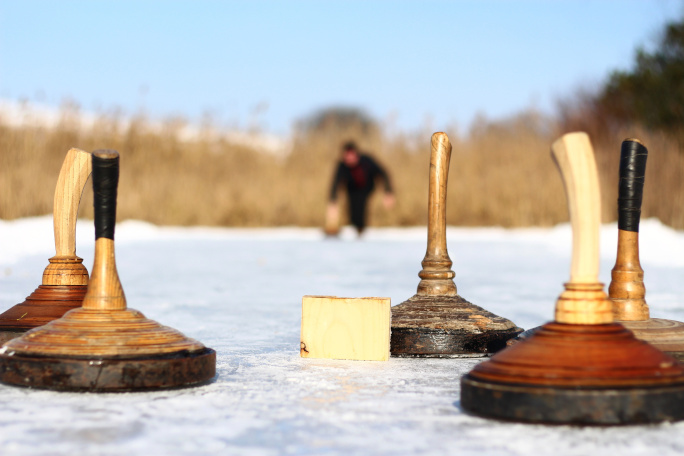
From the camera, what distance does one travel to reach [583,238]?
4.56 ft

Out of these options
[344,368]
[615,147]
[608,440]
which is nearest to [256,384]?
[344,368]

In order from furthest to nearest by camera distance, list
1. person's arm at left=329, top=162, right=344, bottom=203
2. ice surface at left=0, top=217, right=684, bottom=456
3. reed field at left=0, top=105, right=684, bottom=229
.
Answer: person's arm at left=329, top=162, right=344, bottom=203 < reed field at left=0, top=105, right=684, bottom=229 < ice surface at left=0, top=217, right=684, bottom=456

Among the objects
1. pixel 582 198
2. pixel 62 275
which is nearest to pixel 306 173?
pixel 62 275

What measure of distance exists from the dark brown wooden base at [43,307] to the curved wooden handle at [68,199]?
9 cm

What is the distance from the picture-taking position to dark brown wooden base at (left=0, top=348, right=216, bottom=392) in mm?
1500

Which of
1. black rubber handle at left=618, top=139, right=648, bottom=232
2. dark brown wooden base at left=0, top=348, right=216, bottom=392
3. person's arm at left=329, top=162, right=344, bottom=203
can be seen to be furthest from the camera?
person's arm at left=329, top=162, right=344, bottom=203

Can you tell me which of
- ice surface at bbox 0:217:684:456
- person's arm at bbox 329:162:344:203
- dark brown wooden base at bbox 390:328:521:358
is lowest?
ice surface at bbox 0:217:684:456

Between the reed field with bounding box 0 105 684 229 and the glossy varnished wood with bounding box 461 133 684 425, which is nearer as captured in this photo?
the glossy varnished wood with bounding box 461 133 684 425

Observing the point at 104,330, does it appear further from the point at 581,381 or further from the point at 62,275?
the point at 581,381

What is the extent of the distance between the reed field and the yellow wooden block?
712 cm

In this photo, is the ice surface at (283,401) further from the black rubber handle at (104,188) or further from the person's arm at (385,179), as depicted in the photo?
the person's arm at (385,179)

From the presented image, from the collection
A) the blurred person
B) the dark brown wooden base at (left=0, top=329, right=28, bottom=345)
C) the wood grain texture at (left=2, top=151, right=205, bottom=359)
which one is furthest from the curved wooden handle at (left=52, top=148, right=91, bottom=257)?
the blurred person

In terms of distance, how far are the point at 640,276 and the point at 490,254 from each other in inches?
193

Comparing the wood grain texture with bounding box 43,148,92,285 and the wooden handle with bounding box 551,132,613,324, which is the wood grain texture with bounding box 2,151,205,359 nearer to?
the wood grain texture with bounding box 43,148,92,285
